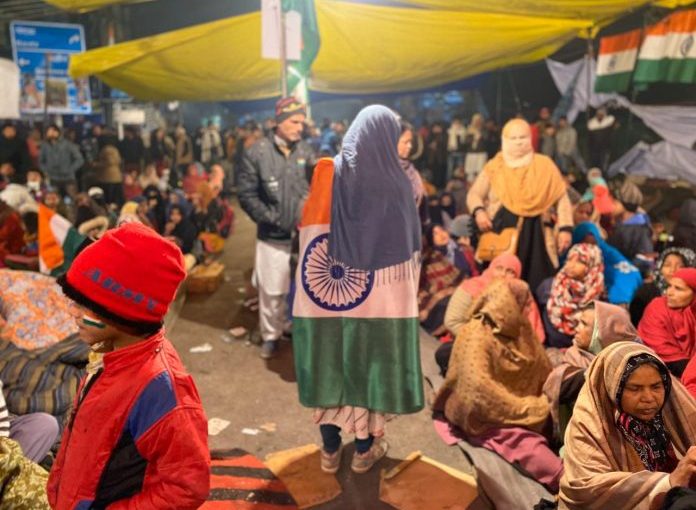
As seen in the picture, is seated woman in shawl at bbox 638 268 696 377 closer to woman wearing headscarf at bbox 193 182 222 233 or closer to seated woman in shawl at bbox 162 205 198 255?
seated woman in shawl at bbox 162 205 198 255

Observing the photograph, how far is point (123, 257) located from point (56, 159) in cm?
974

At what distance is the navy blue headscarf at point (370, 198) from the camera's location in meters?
2.77

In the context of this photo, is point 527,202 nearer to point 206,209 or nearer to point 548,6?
point 548,6

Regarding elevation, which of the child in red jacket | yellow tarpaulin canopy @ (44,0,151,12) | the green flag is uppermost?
yellow tarpaulin canopy @ (44,0,151,12)

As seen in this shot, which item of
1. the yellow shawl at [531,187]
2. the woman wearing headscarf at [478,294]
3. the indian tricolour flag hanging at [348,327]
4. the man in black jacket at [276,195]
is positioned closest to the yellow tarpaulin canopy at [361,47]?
the yellow shawl at [531,187]

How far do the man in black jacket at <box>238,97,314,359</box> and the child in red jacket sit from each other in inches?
111

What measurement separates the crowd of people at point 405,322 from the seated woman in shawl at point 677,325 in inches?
0.4

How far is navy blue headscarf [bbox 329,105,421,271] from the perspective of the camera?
277 cm

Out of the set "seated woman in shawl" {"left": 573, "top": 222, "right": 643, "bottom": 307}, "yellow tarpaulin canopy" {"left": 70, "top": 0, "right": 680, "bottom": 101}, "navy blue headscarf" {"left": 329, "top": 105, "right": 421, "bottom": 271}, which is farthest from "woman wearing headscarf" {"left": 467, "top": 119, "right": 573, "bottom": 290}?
"navy blue headscarf" {"left": 329, "top": 105, "right": 421, "bottom": 271}

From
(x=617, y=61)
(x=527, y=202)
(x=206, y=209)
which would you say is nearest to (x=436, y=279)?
(x=527, y=202)

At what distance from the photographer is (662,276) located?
4.38 m

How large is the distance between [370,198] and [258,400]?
188cm

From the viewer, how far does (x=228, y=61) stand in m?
7.37

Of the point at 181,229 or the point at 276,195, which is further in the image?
the point at 181,229
